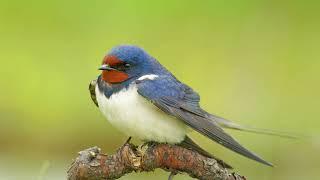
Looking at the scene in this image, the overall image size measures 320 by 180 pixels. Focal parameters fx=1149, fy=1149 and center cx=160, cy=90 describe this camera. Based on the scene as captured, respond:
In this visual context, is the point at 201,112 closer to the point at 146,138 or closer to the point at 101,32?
the point at 146,138

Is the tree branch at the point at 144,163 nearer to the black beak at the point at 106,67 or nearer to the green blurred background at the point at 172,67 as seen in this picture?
the black beak at the point at 106,67

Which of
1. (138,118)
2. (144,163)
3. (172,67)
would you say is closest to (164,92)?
(138,118)

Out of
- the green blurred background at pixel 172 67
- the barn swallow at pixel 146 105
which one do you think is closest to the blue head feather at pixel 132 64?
the barn swallow at pixel 146 105

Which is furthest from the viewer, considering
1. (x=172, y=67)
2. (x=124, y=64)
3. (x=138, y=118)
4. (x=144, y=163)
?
(x=172, y=67)

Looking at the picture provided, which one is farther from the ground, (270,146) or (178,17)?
(178,17)

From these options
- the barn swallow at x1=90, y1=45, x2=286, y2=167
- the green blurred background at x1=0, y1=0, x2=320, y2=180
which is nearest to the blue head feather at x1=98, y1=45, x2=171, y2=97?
the barn swallow at x1=90, y1=45, x2=286, y2=167

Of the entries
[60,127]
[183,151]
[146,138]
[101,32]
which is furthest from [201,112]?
[101,32]

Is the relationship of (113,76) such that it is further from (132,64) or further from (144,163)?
(144,163)
